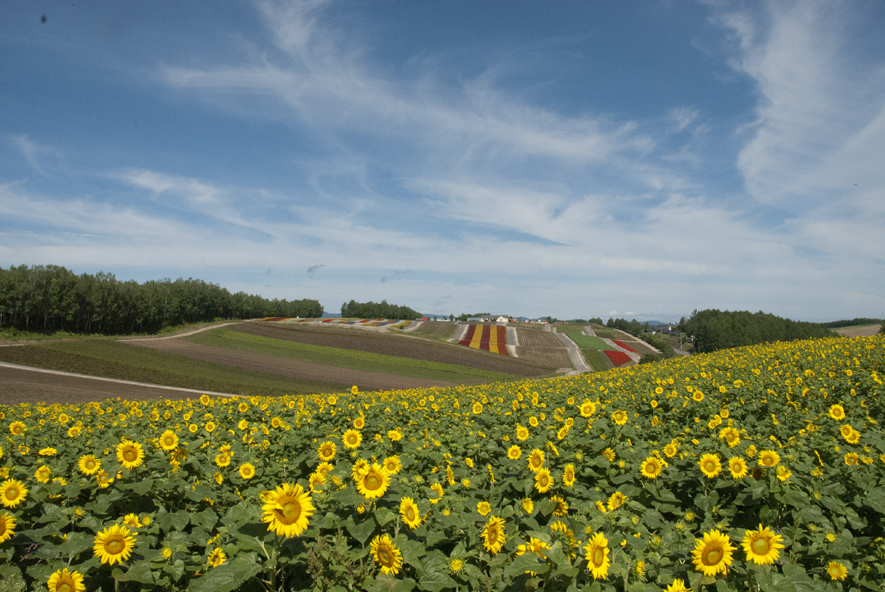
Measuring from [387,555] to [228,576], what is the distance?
870 mm

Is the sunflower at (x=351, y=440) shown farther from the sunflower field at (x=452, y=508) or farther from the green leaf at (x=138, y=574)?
the green leaf at (x=138, y=574)

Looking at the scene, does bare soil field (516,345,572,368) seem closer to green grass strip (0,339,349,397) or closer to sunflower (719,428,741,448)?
green grass strip (0,339,349,397)

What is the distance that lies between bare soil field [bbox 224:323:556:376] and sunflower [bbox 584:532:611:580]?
191 ft

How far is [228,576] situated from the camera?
94.7 inches

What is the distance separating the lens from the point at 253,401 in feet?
31.2

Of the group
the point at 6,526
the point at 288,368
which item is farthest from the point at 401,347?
the point at 6,526

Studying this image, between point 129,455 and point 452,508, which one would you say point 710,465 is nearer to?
point 452,508

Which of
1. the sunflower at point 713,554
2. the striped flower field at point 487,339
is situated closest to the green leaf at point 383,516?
the sunflower at point 713,554

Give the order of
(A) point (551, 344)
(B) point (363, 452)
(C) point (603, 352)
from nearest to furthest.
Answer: (B) point (363, 452), (C) point (603, 352), (A) point (551, 344)

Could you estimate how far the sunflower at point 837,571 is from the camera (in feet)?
9.15

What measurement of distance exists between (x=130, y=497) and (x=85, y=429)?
397cm

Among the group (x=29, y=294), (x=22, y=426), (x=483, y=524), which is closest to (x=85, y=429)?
(x=22, y=426)

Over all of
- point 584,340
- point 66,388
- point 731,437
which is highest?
point 731,437

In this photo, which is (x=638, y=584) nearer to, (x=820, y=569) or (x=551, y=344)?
(x=820, y=569)
